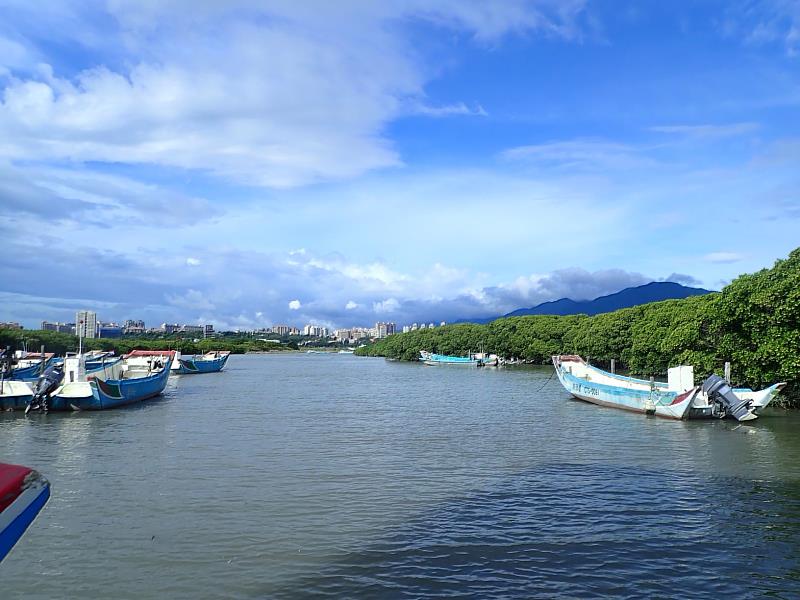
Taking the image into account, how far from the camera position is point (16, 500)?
544 cm

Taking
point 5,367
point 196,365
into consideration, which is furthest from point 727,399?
point 196,365

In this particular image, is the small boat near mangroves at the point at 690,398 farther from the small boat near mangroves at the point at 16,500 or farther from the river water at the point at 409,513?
the small boat near mangroves at the point at 16,500

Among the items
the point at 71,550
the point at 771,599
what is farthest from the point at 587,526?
the point at 71,550

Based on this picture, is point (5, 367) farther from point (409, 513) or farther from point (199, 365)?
point (409, 513)

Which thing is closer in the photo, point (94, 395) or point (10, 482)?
point (10, 482)

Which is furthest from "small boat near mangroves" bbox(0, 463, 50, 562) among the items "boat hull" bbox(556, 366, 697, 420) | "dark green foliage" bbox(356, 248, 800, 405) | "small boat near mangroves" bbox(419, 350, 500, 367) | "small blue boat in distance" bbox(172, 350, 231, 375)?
"small boat near mangroves" bbox(419, 350, 500, 367)

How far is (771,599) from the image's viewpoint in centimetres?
1055

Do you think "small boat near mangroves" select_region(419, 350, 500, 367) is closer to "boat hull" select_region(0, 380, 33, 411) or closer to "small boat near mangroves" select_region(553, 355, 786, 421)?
"small boat near mangroves" select_region(553, 355, 786, 421)

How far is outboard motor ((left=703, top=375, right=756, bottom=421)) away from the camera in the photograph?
33.3 m

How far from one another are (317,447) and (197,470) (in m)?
5.47

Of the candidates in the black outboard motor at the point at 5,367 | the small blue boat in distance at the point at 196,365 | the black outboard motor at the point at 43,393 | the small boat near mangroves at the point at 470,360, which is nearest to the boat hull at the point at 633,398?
the black outboard motor at the point at 43,393

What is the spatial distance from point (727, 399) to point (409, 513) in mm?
24990

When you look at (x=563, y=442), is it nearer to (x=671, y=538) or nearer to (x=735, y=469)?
(x=735, y=469)

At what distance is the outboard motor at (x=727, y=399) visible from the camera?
33312mm
